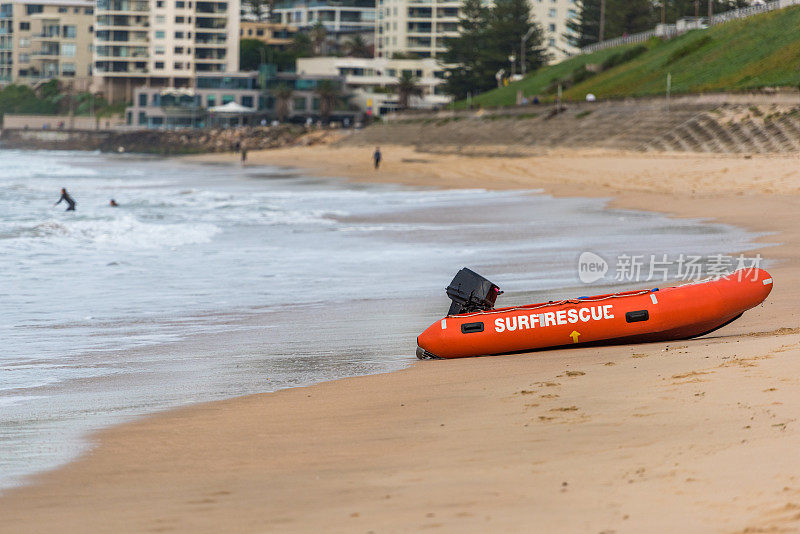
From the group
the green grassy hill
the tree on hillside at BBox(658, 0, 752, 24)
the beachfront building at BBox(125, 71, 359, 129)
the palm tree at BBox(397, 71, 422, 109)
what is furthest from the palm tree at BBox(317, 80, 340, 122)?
the tree on hillside at BBox(658, 0, 752, 24)

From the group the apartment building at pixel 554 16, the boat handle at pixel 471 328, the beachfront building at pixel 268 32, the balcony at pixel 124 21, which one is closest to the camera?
the boat handle at pixel 471 328

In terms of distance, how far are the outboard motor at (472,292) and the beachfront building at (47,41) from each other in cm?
13331

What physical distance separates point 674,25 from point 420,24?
47311 mm

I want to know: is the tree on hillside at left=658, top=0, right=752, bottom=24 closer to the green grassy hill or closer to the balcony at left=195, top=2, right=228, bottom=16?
the green grassy hill

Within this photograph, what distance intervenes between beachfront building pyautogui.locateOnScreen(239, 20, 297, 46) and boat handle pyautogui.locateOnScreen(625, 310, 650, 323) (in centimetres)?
13074

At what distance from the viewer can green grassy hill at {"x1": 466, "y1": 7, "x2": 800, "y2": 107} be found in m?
52.3

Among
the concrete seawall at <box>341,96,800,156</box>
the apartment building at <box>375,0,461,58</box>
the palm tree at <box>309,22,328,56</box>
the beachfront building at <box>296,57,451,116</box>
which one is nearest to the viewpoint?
the concrete seawall at <box>341,96,800,156</box>

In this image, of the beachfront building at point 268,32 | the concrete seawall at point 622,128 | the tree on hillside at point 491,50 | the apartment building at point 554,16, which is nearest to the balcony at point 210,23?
the beachfront building at point 268,32

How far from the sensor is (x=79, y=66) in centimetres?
13762

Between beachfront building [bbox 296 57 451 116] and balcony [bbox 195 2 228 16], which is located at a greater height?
balcony [bbox 195 2 228 16]

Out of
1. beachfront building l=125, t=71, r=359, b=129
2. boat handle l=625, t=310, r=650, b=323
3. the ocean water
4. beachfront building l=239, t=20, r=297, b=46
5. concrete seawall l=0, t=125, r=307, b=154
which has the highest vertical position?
beachfront building l=239, t=20, r=297, b=46

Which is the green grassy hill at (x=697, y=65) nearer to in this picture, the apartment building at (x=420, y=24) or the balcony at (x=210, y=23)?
the apartment building at (x=420, y=24)

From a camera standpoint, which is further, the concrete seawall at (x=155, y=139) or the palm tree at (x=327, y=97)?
the palm tree at (x=327, y=97)

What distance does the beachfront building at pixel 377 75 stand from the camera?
370 feet
